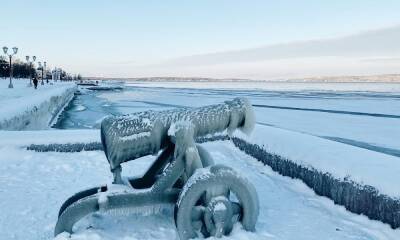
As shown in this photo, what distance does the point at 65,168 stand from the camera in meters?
6.59

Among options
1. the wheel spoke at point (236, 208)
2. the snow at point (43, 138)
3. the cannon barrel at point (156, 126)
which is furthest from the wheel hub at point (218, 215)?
the snow at point (43, 138)

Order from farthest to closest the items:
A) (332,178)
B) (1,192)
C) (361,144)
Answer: (361,144), (1,192), (332,178)

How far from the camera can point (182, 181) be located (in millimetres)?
4098

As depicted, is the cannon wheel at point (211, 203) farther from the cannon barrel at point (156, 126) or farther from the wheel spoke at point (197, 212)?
the cannon barrel at point (156, 126)

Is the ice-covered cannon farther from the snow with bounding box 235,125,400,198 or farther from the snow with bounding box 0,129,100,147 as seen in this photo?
the snow with bounding box 0,129,100,147

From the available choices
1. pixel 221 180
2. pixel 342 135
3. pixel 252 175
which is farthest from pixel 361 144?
pixel 221 180

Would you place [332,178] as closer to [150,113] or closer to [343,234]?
[343,234]

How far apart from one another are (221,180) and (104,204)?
1.08 meters

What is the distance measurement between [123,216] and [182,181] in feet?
2.59

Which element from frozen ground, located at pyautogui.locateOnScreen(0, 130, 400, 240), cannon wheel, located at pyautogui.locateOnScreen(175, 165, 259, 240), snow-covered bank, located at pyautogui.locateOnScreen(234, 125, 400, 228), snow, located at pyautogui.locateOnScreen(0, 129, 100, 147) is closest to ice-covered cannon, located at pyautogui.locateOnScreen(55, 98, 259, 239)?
cannon wheel, located at pyautogui.locateOnScreen(175, 165, 259, 240)

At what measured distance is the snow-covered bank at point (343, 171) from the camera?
160 inches

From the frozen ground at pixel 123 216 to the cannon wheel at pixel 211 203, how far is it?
235mm

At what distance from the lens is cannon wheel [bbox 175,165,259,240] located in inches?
140

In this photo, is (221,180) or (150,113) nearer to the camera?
(221,180)
